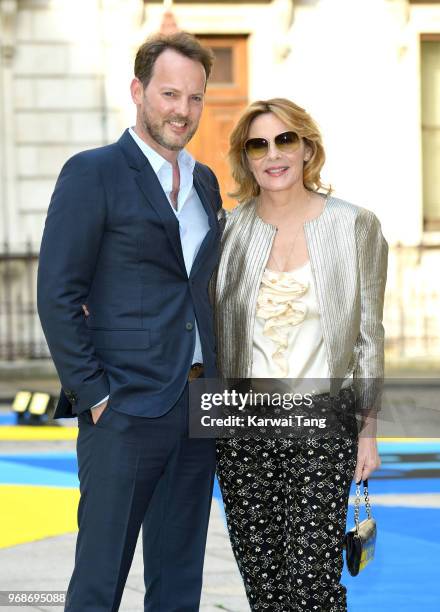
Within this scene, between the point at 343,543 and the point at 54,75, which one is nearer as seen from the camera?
the point at 343,543

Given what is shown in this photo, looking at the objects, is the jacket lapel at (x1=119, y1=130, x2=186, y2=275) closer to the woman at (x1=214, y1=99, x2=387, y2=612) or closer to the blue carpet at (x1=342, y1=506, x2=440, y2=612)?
the woman at (x1=214, y1=99, x2=387, y2=612)

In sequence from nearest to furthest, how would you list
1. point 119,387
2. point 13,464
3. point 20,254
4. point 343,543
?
point 119,387 → point 343,543 → point 13,464 → point 20,254

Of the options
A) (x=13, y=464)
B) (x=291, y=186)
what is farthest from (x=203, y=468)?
(x=13, y=464)

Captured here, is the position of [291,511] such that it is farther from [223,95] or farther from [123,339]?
[223,95]

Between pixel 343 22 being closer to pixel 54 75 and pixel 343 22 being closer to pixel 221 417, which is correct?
pixel 54 75

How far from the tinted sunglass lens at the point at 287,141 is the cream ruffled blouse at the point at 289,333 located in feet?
1.46

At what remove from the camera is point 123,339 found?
3863 mm

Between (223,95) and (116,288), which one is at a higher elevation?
(223,95)

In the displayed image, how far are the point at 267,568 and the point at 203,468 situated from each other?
0.41m

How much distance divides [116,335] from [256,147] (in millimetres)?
861

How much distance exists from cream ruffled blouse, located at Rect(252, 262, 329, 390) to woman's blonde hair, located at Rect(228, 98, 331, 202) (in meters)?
0.43

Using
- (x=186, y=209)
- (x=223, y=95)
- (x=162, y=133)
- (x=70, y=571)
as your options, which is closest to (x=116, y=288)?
(x=186, y=209)

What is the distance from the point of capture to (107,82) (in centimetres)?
1480

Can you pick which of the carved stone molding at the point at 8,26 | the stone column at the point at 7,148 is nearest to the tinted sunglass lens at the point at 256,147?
the stone column at the point at 7,148
